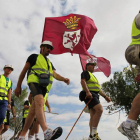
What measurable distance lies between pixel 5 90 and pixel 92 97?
9.75 feet

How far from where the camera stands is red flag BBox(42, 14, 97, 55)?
356 inches

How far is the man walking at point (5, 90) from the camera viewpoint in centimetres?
616

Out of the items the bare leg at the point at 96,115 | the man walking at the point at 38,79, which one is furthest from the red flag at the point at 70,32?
the man walking at the point at 38,79

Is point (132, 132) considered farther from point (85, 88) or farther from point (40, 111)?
point (85, 88)

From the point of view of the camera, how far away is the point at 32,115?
376 cm

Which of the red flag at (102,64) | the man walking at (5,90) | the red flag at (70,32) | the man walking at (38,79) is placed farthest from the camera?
the red flag at (102,64)

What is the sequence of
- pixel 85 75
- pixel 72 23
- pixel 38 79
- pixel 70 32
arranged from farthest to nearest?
pixel 72 23 < pixel 70 32 < pixel 85 75 < pixel 38 79

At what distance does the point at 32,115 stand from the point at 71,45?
5.70m

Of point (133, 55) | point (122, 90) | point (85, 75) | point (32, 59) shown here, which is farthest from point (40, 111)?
point (122, 90)

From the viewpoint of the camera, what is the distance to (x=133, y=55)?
263 cm

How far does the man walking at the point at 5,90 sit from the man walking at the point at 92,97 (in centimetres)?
246

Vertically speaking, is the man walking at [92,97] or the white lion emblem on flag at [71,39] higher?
the white lion emblem on flag at [71,39]

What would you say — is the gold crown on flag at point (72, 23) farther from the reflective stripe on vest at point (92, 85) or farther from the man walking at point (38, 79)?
the man walking at point (38, 79)

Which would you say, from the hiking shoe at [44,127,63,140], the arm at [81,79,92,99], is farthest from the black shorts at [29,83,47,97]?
the arm at [81,79,92,99]
